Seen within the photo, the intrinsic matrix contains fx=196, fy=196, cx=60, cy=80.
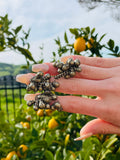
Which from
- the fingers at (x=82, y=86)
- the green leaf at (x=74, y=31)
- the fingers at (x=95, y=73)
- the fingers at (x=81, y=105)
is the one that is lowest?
the fingers at (x=81, y=105)

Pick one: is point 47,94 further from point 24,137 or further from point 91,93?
point 24,137

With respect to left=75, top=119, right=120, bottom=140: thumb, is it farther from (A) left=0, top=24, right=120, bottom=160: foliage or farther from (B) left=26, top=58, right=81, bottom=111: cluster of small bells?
(A) left=0, top=24, right=120, bottom=160: foliage

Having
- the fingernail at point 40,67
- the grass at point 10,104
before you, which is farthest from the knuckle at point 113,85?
the grass at point 10,104

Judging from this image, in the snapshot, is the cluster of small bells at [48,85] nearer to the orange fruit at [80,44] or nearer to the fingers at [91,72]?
the fingers at [91,72]

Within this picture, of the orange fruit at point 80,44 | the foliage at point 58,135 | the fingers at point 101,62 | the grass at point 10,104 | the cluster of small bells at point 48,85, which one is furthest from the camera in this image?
the grass at point 10,104

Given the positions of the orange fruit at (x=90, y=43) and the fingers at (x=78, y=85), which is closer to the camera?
the fingers at (x=78, y=85)

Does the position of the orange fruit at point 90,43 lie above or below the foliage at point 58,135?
above

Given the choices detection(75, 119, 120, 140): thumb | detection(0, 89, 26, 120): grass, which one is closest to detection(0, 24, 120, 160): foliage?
detection(75, 119, 120, 140): thumb

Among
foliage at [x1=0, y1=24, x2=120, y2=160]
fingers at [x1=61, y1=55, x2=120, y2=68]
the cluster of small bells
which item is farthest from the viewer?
foliage at [x1=0, y1=24, x2=120, y2=160]

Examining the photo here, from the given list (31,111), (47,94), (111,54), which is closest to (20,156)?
(31,111)
